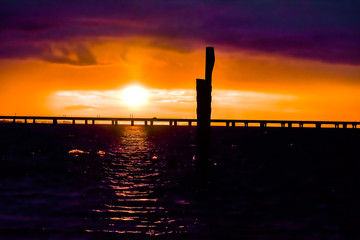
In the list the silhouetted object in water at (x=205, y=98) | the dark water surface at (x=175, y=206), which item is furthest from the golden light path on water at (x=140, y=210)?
the silhouetted object in water at (x=205, y=98)

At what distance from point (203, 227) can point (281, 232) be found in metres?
2.34

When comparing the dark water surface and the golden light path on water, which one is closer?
the dark water surface

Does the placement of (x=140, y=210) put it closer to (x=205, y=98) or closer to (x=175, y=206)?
(x=175, y=206)

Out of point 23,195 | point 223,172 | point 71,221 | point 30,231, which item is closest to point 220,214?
point 71,221

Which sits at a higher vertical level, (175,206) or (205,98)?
(205,98)

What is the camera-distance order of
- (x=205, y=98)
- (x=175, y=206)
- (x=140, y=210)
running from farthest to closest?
(x=205, y=98), (x=175, y=206), (x=140, y=210)

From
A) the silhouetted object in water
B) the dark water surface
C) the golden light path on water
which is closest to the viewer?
the dark water surface

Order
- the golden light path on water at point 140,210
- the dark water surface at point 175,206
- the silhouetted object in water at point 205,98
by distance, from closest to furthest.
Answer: the dark water surface at point 175,206, the golden light path on water at point 140,210, the silhouetted object in water at point 205,98

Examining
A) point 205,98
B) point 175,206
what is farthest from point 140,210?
point 205,98

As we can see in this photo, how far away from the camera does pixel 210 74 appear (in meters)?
22.6

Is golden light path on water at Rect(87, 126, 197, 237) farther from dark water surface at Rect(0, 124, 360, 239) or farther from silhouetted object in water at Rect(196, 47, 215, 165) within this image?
silhouetted object in water at Rect(196, 47, 215, 165)

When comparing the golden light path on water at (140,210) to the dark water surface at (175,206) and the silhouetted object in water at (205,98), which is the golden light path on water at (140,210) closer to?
the dark water surface at (175,206)

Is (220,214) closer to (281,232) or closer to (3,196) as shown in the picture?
(281,232)

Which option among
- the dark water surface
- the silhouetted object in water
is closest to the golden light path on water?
the dark water surface
